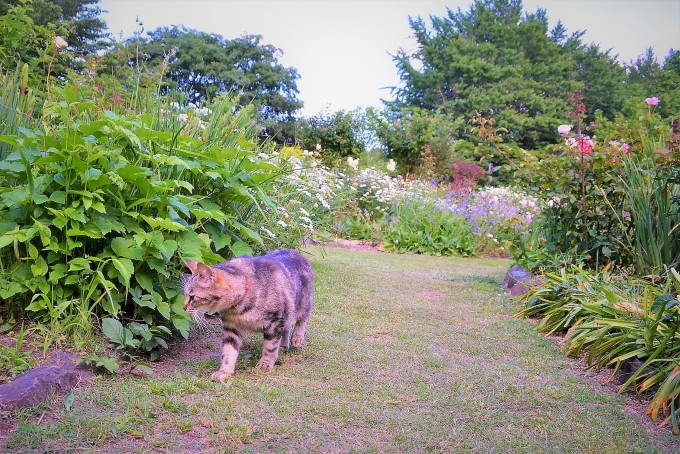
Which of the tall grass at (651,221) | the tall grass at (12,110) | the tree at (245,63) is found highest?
the tree at (245,63)

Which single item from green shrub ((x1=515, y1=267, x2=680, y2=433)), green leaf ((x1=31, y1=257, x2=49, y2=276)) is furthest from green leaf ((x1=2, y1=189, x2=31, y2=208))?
green shrub ((x1=515, y1=267, x2=680, y2=433))

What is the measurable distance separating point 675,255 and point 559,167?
161cm

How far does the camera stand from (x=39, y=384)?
2613 millimetres

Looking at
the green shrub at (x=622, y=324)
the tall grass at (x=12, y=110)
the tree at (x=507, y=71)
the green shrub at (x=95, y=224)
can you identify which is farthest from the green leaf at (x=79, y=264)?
the tree at (x=507, y=71)

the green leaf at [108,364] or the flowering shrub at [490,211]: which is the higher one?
the flowering shrub at [490,211]

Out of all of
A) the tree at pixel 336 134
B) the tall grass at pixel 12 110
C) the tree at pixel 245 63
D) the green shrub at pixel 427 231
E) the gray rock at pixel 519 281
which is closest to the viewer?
the tall grass at pixel 12 110

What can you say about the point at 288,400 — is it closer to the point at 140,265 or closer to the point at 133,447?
the point at 133,447

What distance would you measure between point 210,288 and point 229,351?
1.38ft

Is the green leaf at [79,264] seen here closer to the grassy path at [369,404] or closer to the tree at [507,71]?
the grassy path at [369,404]

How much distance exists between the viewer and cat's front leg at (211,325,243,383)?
3231 millimetres

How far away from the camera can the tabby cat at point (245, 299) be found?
3.16m

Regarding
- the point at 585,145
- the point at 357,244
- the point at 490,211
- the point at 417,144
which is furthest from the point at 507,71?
the point at 585,145

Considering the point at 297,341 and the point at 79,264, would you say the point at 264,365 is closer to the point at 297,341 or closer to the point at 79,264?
the point at 297,341

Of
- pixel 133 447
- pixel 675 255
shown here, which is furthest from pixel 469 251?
pixel 133 447
